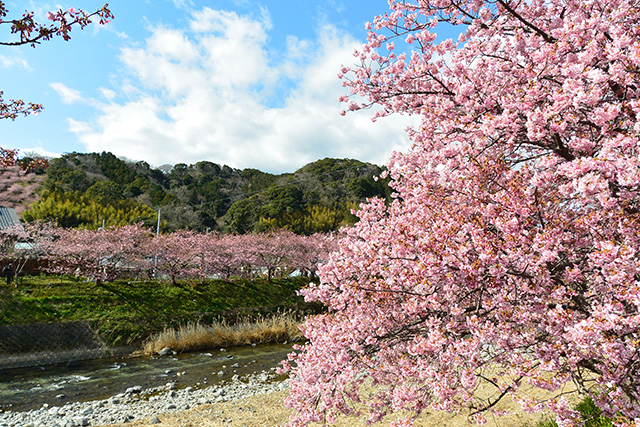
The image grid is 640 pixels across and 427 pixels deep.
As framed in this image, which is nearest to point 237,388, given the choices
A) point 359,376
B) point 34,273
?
point 359,376

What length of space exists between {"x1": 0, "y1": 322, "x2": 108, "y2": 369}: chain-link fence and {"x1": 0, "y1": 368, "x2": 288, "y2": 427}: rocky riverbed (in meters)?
5.28

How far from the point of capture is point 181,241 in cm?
2558

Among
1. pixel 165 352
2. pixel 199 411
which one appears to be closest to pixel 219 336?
pixel 165 352

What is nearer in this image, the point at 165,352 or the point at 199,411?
the point at 199,411

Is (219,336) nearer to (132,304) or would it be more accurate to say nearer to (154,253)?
(132,304)

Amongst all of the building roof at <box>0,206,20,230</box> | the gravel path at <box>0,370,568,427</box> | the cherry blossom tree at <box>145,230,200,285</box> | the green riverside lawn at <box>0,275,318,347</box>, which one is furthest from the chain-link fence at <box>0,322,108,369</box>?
the building roof at <box>0,206,20,230</box>

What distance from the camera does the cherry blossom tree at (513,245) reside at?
8.75 feet

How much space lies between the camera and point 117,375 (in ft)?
39.8

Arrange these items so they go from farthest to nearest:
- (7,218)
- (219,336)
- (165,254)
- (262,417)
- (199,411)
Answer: (7,218), (165,254), (219,336), (199,411), (262,417)

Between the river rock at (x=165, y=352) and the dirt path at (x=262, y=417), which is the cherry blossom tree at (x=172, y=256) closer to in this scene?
the river rock at (x=165, y=352)

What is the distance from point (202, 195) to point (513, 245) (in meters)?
60.3

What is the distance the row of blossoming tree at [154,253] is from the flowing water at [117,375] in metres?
7.92

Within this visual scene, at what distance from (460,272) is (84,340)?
53.7 ft

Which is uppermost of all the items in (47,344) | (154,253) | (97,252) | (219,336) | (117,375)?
(97,252)
